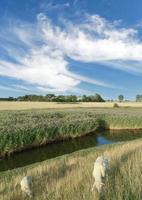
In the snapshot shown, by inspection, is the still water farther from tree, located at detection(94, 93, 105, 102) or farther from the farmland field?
tree, located at detection(94, 93, 105, 102)

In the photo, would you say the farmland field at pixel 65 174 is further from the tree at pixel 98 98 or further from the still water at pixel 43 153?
the tree at pixel 98 98

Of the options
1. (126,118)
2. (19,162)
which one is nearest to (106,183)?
(19,162)

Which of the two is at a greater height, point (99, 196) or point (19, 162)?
point (99, 196)

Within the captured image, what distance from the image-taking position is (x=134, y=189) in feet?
17.2

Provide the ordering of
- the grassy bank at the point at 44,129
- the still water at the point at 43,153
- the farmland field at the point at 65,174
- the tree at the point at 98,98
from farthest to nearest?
the tree at the point at 98,98 → the grassy bank at the point at 44,129 → the still water at the point at 43,153 → the farmland field at the point at 65,174

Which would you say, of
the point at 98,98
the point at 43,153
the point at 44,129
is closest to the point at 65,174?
the point at 43,153

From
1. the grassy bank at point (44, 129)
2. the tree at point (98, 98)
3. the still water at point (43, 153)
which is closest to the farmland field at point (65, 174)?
the grassy bank at point (44, 129)

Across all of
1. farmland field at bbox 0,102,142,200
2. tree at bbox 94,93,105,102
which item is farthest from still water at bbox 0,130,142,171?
tree at bbox 94,93,105,102

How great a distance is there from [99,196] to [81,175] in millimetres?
2382

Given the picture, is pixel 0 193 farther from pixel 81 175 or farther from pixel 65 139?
pixel 65 139

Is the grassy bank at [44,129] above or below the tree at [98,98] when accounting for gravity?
below

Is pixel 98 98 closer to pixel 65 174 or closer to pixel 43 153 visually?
pixel 43 153

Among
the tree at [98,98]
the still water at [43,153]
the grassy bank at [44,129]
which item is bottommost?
the still water at [43,153]

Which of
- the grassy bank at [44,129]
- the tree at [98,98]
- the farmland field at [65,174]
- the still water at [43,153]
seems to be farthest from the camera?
the tree at [98,98]
